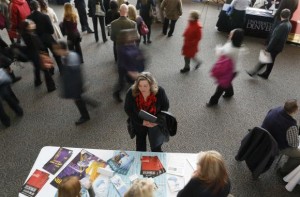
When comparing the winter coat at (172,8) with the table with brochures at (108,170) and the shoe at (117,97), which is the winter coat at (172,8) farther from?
the table with brochures at (108,170)

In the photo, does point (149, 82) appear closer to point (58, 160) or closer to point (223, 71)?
point (58, 160)

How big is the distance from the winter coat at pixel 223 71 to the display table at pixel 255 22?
342 cm

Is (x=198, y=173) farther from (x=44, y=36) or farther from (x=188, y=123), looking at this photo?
(x=44, y=36)

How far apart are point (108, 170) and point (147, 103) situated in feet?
2.54

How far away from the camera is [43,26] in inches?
171

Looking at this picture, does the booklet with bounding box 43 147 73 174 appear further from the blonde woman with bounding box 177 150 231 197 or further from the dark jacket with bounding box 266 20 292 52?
the dark jacket with bounding box 266 20 292 52

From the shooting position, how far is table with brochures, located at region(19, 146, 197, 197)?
7.43ft

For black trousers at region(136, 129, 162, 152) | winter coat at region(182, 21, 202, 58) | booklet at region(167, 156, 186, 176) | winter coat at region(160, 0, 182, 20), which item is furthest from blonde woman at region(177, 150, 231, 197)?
winter coat at region(160, 0, 182, 20)

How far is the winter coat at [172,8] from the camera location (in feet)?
20.1

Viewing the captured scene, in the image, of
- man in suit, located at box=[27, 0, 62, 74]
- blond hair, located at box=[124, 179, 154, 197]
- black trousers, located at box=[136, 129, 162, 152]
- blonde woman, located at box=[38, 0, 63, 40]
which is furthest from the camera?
blonde woman, located at box=[38, 0, 63, 40]

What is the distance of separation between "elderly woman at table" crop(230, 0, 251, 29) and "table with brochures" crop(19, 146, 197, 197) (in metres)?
5.07

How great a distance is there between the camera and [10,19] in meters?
5.07

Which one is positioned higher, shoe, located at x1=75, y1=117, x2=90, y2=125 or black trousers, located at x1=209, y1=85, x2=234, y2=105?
black trousers, located at x1=209, y1=85, x2=234, y2=105

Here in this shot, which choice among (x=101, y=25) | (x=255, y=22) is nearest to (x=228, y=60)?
(x=101, y=25)
